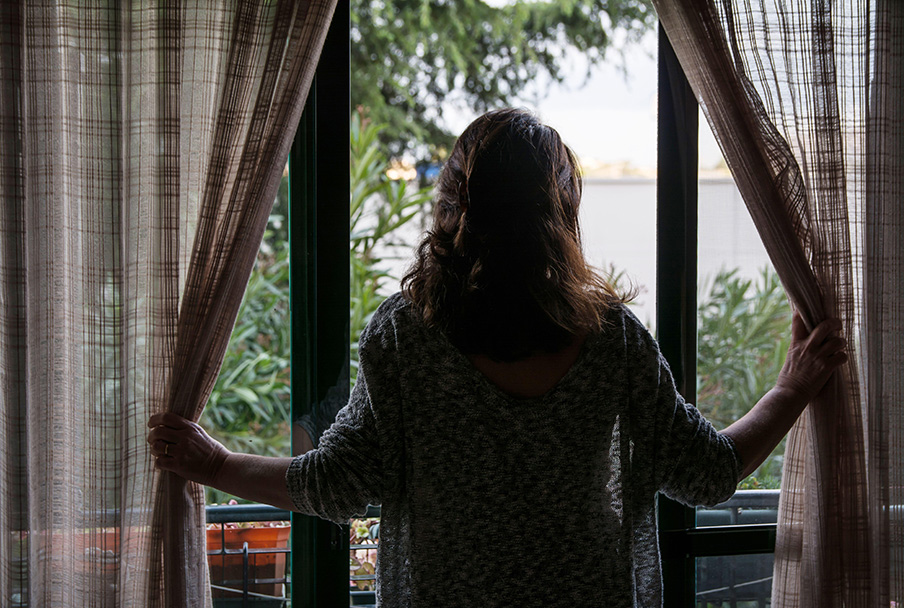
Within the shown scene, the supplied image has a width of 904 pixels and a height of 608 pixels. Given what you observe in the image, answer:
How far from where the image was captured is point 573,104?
5.69 ft

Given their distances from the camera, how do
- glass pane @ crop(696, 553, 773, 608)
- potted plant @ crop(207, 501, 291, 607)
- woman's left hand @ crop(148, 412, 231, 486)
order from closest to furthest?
woman's left hand @ crop(148, 412, 231, 486) → potted plant @ crop(207, 501, 291, 607) → glass pane @ crop(696, 553, 773, 608)

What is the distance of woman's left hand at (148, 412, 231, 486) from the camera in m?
1.31

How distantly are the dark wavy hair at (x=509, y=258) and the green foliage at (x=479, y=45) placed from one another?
2.04ft

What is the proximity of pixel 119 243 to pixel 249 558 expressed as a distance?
75 cm

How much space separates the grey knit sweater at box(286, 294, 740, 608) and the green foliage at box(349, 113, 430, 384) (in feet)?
1.67

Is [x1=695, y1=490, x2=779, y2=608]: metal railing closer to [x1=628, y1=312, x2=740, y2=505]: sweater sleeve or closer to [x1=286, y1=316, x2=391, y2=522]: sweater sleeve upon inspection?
[x1=628, y1=312, x2=740, y2=505]: sweater sleeve

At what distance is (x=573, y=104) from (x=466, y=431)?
943 millimetres

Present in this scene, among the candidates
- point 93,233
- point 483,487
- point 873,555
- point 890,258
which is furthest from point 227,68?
point 873,555

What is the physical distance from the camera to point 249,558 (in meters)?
1.59

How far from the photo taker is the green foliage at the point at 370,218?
173 cm

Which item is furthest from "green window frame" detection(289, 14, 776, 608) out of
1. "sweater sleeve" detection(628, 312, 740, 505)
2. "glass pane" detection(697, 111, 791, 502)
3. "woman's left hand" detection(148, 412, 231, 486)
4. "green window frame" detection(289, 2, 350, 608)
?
"glass pane" detection(697, 111, 791, 502)

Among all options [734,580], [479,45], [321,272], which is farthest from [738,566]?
[479,45]

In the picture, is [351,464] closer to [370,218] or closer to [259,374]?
[259,374]

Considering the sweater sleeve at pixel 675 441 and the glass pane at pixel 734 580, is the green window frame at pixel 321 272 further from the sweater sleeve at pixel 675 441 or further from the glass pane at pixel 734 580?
the glass pane at pixel 734 580
